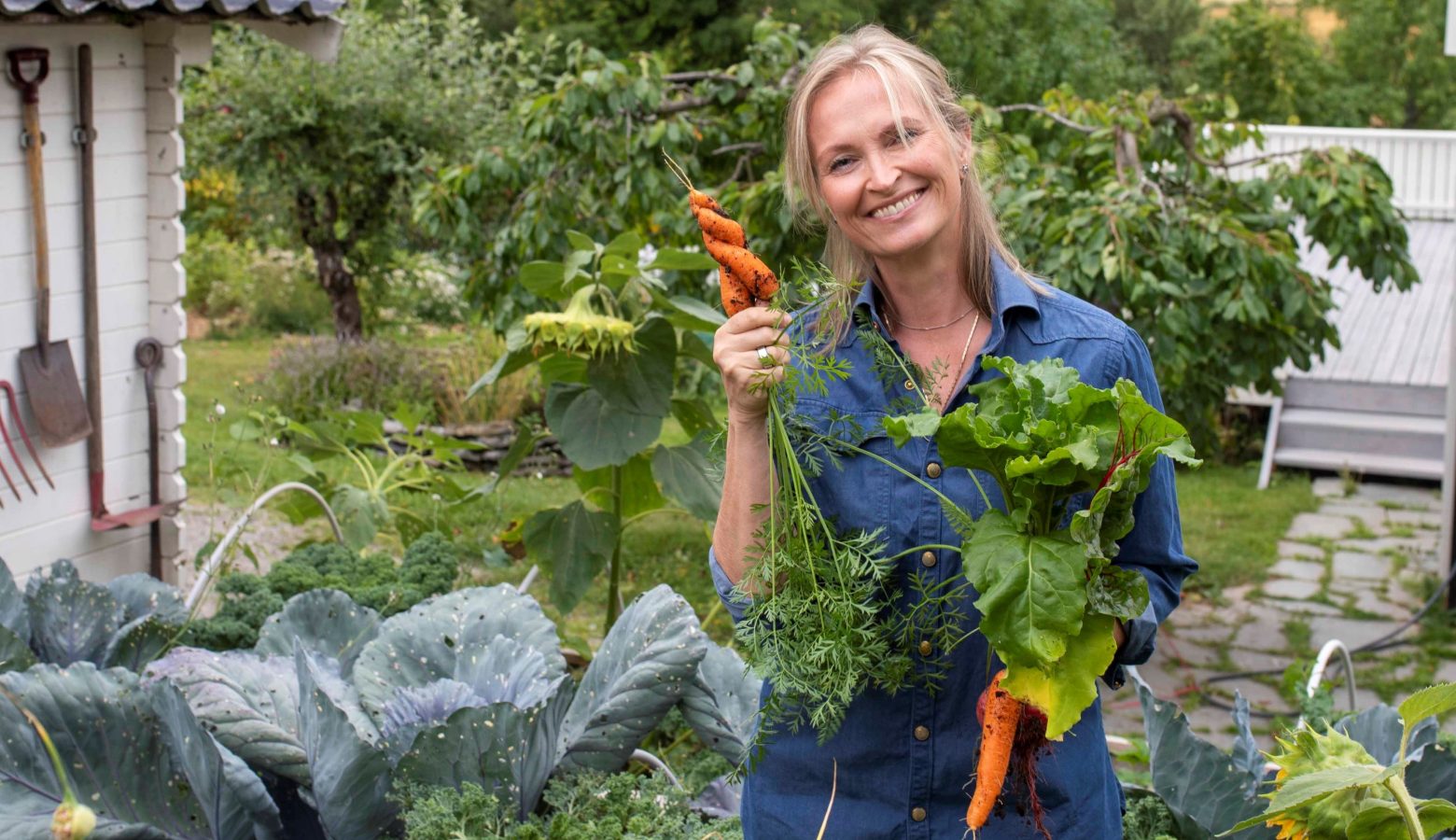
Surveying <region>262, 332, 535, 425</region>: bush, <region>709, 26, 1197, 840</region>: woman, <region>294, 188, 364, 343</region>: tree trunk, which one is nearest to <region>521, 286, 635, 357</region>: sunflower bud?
<region>709, 26, 1197, 840</region>: woman

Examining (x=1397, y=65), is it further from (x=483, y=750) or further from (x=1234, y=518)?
(x=483, y=750)

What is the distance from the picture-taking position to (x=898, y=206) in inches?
68.1

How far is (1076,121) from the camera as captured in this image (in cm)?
590

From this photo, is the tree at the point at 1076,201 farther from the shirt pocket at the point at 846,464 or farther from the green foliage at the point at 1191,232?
the shirt pocket at the point at 846,464

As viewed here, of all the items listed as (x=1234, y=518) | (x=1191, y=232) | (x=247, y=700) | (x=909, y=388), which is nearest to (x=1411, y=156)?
(x=1234, y=518)

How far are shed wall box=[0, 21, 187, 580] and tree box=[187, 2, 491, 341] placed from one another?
538cm

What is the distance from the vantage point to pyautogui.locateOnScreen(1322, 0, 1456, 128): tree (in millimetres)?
17719

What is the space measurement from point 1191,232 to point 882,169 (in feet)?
11.5

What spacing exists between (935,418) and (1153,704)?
4.39 feet

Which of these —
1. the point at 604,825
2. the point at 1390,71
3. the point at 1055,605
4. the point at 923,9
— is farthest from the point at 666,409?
the point at 1390,71

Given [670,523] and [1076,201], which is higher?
[1076,201]

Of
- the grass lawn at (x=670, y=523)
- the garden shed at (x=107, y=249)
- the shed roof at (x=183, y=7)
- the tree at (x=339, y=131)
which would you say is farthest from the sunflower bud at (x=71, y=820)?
the tree at (x=339, y=131)

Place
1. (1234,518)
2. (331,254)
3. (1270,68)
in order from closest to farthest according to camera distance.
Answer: (1234,518) → (331,254) → (1270,68)

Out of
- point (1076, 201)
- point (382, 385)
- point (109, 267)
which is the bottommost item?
point (382, 385)
